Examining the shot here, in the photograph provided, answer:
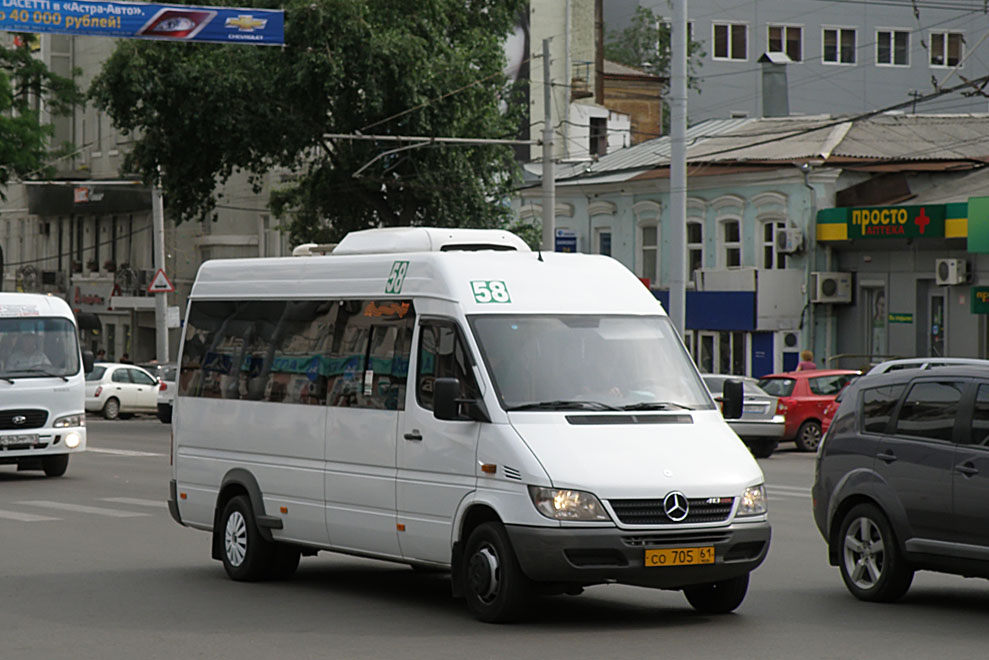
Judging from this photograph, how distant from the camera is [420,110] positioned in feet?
127

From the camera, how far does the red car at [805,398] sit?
31.6 m

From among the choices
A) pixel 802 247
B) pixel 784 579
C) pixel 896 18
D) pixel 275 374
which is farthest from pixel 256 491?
pixel 896 18

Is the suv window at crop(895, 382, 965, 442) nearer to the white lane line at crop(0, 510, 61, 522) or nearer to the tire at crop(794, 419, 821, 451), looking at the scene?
the white lane line at crop(0, 510, 61, 522)

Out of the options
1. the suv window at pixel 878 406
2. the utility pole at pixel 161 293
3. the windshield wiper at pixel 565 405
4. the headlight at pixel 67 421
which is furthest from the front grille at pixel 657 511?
the utility pole at pixel 161 293

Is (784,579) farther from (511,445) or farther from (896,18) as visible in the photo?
(896,18)

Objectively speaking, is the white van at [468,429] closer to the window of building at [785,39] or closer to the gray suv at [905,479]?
the gray suv at [905,479]

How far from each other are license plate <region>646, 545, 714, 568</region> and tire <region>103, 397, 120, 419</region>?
36847 millimetres

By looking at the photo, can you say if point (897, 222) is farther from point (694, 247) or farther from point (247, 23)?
point (247, 23)

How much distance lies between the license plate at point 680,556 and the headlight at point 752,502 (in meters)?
0.34

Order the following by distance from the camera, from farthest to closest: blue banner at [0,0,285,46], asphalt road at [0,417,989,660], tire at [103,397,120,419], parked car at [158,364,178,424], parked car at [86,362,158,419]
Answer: tire at [103,397,120,419]
parked car at [86,362,158,419]
parked car at [158,364,178,424]
blue banner at [0,0,285,46]
asphalt road at [0,417,989,660]

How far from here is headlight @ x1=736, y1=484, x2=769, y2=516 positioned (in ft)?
35.0

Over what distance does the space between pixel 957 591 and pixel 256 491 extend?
16.9 feet

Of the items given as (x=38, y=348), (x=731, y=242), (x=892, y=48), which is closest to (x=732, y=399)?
(x=38, y=348)

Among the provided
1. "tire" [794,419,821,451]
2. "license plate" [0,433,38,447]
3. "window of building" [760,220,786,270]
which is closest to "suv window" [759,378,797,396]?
"tire" [794,419,821,451]
